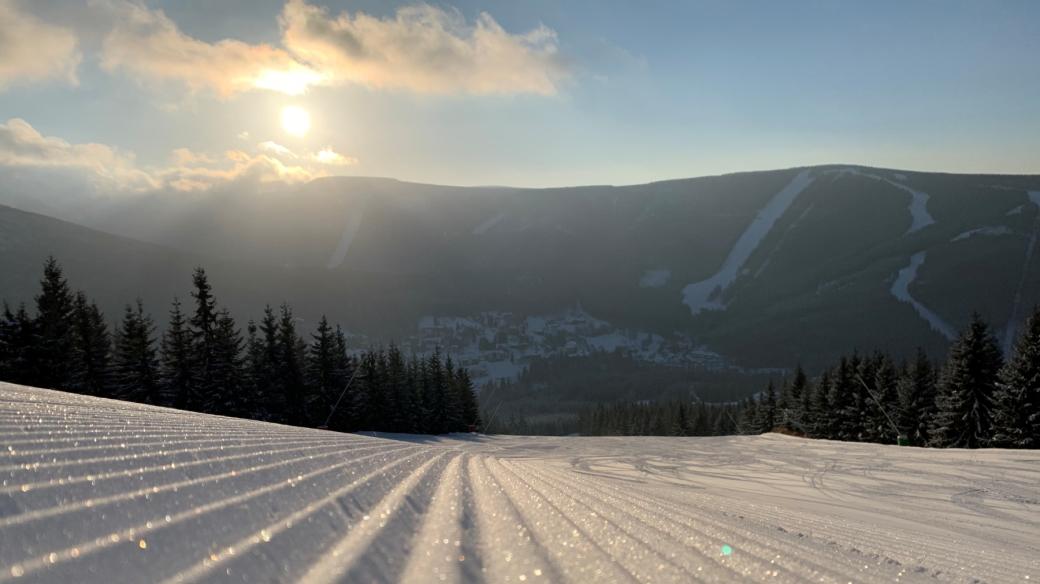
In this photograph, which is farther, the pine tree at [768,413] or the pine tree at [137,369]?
the pine tree at [768,413]

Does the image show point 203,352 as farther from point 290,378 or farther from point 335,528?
point 335,528

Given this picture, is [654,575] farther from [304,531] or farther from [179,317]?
[179,317]

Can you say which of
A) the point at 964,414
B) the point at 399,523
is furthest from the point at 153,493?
the point at 964,414

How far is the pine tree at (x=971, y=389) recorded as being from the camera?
32531 millimetres

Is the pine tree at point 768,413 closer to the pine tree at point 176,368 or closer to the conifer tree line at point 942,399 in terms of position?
the conifer tree line at point 942,399

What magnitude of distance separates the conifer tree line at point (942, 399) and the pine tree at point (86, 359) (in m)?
48.3

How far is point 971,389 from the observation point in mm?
32906

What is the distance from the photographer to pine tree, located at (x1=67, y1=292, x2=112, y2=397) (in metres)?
31.0

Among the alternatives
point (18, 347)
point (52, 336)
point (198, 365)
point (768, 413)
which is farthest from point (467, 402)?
point (18, 347)

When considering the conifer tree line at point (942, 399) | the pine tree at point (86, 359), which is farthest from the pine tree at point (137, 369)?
the conifer tree line at point (942, 399)

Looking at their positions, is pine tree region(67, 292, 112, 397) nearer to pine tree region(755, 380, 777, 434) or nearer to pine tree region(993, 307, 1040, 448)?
pine tree region(993, 307, 1040, 448)

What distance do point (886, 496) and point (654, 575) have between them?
29.4 feet

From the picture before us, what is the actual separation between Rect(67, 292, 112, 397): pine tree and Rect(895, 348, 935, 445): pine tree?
53317 mm

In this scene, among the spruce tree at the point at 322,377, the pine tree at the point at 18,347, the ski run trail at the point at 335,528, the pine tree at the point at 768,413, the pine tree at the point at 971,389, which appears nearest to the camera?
the ski run trail at the point at 335,528
